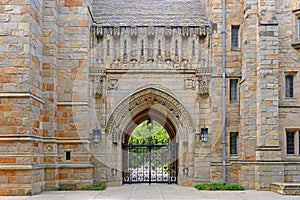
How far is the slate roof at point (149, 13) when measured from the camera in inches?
743

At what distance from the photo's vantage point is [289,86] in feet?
56.7

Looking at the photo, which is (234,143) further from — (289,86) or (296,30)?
(296,30)

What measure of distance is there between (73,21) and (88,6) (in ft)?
2.73

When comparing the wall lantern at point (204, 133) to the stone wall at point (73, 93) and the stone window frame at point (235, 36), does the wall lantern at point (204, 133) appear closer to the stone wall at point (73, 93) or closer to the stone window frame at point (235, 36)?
the stone window frame at point (235, 36)

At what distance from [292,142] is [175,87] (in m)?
4.62

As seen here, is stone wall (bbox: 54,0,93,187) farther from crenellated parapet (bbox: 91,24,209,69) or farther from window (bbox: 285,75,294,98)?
window (bbox: 285,75,294,98)

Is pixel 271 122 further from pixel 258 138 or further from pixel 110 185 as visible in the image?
pixel 110 185

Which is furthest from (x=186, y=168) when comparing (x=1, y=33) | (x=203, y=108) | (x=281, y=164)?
(x=1, y=33)

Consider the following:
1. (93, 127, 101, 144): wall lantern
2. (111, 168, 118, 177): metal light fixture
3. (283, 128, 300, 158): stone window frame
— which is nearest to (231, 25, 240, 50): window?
(283, 128, 300, 158): stone window frame

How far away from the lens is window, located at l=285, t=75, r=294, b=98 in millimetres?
17234

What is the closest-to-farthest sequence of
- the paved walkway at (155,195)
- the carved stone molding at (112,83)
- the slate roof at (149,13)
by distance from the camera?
the paved walkway at (155,195) < the carved stone molding at (112,83) < the slate roof at (149,13)

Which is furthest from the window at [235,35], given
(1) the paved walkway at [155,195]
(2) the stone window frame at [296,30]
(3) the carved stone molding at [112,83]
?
(1) the paved walkway at [155,195]

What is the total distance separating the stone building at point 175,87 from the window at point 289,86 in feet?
0.11

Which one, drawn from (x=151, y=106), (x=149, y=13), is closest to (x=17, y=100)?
(x=151, y=106)
